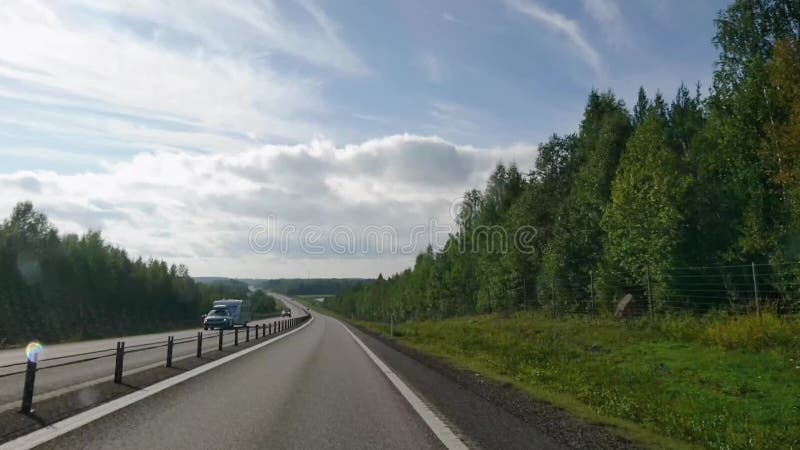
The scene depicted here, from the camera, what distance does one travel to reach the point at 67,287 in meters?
66.4

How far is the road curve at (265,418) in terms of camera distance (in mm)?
6562

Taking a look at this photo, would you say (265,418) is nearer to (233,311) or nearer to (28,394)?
(28,394)

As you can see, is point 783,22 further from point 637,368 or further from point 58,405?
point 58,405

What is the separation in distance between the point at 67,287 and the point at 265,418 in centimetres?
6816

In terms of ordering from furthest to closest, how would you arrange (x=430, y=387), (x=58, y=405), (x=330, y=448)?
(x=430, y=387), (x=58, y=405), (x=330, y=448)

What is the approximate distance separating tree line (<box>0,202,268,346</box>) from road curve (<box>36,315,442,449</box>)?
133 ft

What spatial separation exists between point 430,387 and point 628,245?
724 inches

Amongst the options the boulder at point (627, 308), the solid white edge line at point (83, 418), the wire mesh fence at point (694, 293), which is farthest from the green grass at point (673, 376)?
the solid white edge line at point (83, 418)

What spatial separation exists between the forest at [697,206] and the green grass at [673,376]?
2297mm

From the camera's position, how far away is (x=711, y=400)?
11.0m

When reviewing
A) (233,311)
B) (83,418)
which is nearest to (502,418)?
(83,418)

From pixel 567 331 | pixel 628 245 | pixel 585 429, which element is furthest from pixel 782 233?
pixel 585 429

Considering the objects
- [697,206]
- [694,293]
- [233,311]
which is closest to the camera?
[694,293]

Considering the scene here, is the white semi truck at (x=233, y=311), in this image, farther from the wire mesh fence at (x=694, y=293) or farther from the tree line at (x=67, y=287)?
the wire mesh fence at (x=694, y=293)
